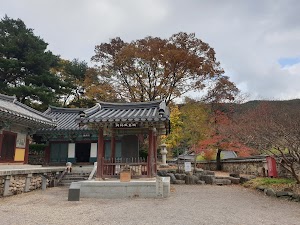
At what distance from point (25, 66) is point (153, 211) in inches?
1040

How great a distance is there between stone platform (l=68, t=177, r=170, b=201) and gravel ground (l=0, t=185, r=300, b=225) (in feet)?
1.60

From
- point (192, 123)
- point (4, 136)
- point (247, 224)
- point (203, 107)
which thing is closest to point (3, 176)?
point (4, 136)

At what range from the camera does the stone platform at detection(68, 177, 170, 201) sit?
11.2 metres

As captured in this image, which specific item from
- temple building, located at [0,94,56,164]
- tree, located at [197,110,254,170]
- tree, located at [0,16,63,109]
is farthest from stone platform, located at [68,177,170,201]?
tree, located at [0,16,63,109]

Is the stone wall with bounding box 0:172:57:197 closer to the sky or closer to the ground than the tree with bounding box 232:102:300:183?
closer to the ground

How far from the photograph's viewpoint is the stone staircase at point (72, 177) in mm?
17109

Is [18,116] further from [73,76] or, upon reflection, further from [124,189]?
[73,76]

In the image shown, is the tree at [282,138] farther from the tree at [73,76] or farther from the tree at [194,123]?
the tree at [73,76]

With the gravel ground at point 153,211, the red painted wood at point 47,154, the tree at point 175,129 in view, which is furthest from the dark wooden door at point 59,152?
the gravel ground at point 153,211

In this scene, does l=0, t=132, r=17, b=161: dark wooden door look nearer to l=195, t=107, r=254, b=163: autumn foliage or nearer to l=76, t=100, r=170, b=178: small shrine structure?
l=76, t=100, r=170, b=178: small shrine structure

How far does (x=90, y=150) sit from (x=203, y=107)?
11.7m

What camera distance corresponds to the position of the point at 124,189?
11305mm

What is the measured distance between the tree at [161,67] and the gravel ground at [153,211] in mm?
15172

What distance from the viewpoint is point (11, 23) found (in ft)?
101
